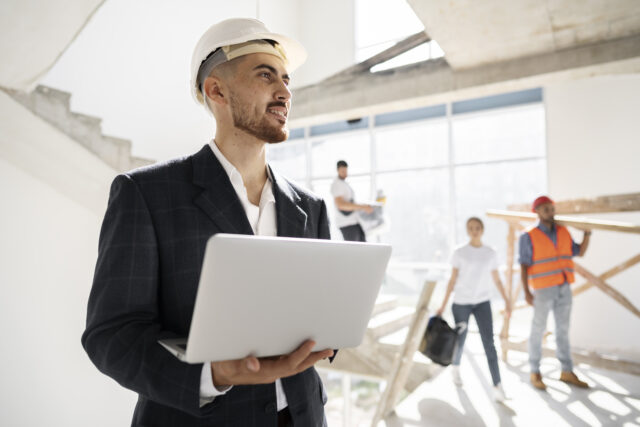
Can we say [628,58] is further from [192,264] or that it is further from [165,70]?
[165,70]

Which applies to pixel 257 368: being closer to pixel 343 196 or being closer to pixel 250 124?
pixel 250 124

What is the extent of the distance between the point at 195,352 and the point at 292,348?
26 cm

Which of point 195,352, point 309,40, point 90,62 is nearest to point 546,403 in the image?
point 195,352

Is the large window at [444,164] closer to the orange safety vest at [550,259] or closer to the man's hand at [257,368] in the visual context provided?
the orange safety vest at [550,259]

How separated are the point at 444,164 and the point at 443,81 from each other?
11.5 feet

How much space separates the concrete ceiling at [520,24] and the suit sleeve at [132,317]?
401 centimetres

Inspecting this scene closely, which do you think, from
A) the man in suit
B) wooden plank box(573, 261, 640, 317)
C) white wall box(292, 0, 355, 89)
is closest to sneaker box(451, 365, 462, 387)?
wooden plank box(573, 261, 640, 317)

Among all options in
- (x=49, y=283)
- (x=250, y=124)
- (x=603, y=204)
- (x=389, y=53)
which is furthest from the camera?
(x=389, y=53)

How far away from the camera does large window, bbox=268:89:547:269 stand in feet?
27.8

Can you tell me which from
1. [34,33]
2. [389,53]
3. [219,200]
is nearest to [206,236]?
[219,200]

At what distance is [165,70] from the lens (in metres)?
8.27

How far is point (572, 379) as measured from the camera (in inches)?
185

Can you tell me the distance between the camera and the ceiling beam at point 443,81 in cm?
519

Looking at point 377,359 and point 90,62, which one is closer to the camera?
point 377,359
